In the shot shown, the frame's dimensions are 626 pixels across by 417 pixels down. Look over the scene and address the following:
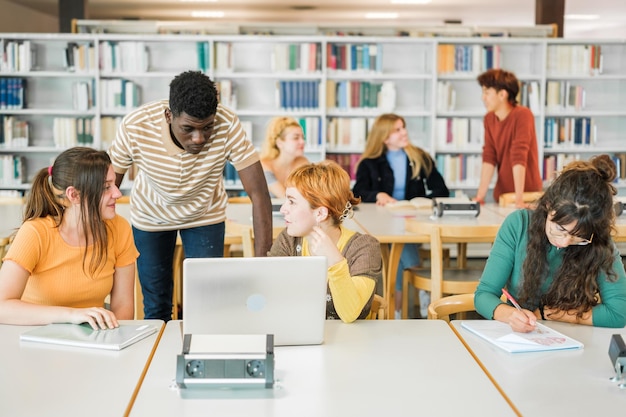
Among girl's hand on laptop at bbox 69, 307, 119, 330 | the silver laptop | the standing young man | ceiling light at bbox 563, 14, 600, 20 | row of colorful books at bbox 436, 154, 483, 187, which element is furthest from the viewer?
ceiling light at bbox 563, 14, 600, 20

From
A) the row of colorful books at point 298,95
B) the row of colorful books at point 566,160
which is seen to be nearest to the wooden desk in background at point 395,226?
the row of colorful books at point 298,95

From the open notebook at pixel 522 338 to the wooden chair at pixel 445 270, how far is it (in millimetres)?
1122

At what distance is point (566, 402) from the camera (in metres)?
1.38

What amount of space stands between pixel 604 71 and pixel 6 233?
5370 mm

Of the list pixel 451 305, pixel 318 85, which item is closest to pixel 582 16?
pixel 318 85

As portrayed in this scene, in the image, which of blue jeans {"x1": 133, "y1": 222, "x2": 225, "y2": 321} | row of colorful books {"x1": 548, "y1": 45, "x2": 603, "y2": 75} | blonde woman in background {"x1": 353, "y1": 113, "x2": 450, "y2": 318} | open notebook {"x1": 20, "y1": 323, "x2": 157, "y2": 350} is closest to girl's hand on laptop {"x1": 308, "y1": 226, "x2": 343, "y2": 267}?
open notebook {"x1": 20, "y1": 323, "x2": 157, "y2": 350}

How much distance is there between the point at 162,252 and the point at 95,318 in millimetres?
1052

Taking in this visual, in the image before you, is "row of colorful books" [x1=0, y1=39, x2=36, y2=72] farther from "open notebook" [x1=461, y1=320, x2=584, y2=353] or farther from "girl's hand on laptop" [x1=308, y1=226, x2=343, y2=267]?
"open notebook" [x1=461, y1=320, x2=584, y2=353]

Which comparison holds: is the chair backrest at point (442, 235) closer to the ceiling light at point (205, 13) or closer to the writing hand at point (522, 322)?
the writing hand at point (522, 322)

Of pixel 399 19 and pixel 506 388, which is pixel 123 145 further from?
pixel 399 19

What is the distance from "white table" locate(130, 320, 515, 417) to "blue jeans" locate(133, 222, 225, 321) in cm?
102

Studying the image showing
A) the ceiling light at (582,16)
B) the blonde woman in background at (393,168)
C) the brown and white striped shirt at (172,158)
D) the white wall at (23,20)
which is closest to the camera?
the brown and white striped shirt at (172,158)

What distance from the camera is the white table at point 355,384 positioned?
4.41 ft

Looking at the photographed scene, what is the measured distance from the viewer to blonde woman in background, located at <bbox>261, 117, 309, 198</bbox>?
4398 mm
